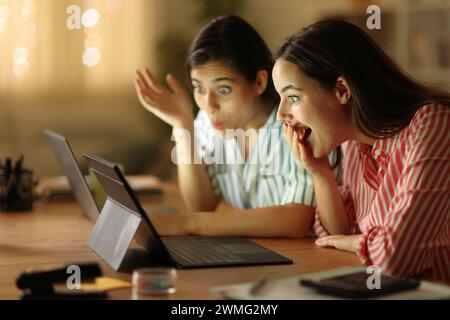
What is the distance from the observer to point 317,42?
154 cm

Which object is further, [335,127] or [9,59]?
[9,59]

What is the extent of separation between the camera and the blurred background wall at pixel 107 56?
4477 millimetres

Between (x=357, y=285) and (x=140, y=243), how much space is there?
56cm

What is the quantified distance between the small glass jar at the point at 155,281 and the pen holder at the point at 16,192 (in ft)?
3.89

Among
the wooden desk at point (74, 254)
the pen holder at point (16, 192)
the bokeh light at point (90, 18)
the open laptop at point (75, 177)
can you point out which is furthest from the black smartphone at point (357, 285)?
the bokeh light at point (90, 18)

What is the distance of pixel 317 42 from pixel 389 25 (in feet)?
10.7

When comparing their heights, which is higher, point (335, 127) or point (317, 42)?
point (317, 42)

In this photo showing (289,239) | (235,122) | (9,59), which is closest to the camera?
(289,239)

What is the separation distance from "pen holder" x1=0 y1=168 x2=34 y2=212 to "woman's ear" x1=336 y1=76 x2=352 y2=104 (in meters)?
1.14

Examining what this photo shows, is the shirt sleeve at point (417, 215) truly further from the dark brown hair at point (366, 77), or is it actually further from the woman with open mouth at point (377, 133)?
the dark brown hair at point (366, 77)

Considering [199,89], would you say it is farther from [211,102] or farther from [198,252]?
[198,252]
